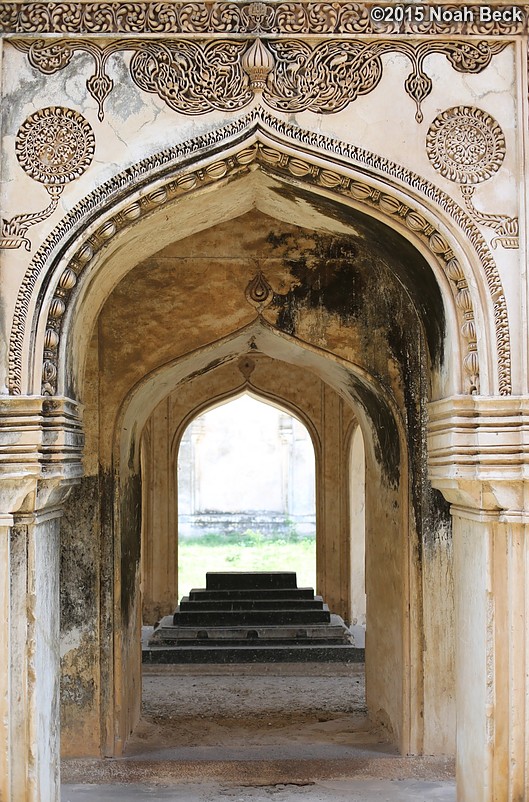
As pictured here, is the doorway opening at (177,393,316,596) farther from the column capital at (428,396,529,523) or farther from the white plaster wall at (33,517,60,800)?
the column capital at (428,396,529,523)

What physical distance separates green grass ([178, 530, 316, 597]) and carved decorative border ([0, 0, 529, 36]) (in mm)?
11533

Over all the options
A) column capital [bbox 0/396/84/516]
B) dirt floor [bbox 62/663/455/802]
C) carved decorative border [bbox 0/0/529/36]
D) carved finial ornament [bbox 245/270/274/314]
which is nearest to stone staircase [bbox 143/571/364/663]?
dirt floor [bbox 62/663/455/802]

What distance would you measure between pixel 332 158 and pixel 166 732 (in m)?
4.22

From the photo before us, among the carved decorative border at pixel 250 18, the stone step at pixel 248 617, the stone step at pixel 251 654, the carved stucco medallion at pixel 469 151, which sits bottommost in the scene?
the stone step at pixel 251 654

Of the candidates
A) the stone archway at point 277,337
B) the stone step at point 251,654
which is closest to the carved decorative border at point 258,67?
the stone archway at point 277,337

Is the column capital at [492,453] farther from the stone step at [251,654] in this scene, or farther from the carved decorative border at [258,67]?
the stone step at [251,654]

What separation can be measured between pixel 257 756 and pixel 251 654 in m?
3.20

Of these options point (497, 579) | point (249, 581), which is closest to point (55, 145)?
point (497, 579)

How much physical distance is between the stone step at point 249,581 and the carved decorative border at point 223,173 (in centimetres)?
694

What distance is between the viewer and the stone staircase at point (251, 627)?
8531mm

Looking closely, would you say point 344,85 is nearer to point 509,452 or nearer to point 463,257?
point 463,257

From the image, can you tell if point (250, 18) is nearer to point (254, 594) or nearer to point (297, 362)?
point (297, 362)

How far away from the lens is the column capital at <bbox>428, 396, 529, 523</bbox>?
3.33 m

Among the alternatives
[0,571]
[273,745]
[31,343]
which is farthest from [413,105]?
[273,745]
